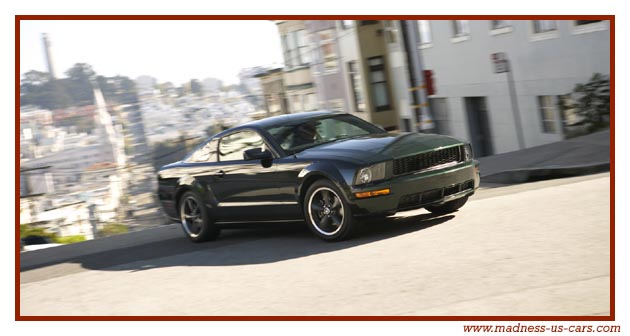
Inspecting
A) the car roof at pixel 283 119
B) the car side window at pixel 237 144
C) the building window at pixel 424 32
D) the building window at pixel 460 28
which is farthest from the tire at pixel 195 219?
the building window at pixel 424 32

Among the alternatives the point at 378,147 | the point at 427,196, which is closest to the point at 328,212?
the point at 378,147

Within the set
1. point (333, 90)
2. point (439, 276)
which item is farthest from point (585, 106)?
point (333, 90)

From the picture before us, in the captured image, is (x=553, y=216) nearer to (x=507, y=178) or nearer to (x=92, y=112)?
(x=507, y=178)

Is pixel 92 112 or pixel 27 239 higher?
pixel 92 112

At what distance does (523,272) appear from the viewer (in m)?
7.29

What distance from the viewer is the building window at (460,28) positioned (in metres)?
26.8

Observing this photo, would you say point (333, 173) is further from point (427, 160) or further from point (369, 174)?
point (427, 160)

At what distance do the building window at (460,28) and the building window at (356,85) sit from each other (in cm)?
1288

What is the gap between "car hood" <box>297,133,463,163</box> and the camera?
988 centimetres

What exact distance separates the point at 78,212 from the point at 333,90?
20.6 meters

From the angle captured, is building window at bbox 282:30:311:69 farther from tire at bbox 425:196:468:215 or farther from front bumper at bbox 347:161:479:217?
front bumper at bbox 347:161:479:217

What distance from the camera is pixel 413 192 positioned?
9.85m

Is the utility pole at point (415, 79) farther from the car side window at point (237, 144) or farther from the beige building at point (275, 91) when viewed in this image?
the beige building at point (275, 91)
